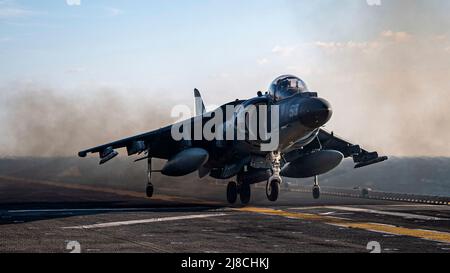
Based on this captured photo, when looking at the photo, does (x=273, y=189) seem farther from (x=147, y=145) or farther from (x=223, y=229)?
(x=147, y=145)

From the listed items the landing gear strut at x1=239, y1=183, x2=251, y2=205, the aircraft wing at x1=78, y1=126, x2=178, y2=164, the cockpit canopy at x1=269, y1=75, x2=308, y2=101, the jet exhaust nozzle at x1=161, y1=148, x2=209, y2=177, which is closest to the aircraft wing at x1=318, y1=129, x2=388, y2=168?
the landing gear strut at x1=239, y1=183, x2=251, y2=205

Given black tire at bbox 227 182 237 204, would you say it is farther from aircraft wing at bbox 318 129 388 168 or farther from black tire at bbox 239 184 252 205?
aircraft wing at bbox 318 129 388 168

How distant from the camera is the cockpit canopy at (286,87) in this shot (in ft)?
82.1

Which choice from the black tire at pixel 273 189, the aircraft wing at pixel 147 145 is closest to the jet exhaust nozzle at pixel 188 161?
the aircraft wing at pixel 147 145

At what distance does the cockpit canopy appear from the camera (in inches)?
985

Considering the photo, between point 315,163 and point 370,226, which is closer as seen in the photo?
point 370,226

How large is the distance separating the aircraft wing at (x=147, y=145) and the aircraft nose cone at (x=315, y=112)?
9.61m

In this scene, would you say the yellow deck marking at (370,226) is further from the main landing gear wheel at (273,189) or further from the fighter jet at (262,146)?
the fighter jet at (262,146)

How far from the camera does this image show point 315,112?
22844 mm

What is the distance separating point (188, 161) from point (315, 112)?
7207 millimetres

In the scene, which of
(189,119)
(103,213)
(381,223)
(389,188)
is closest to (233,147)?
(189,119)

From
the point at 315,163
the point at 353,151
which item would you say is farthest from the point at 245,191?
the point at 353,151

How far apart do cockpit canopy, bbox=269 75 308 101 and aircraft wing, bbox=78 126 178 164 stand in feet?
23.7

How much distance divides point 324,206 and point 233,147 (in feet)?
16.9
